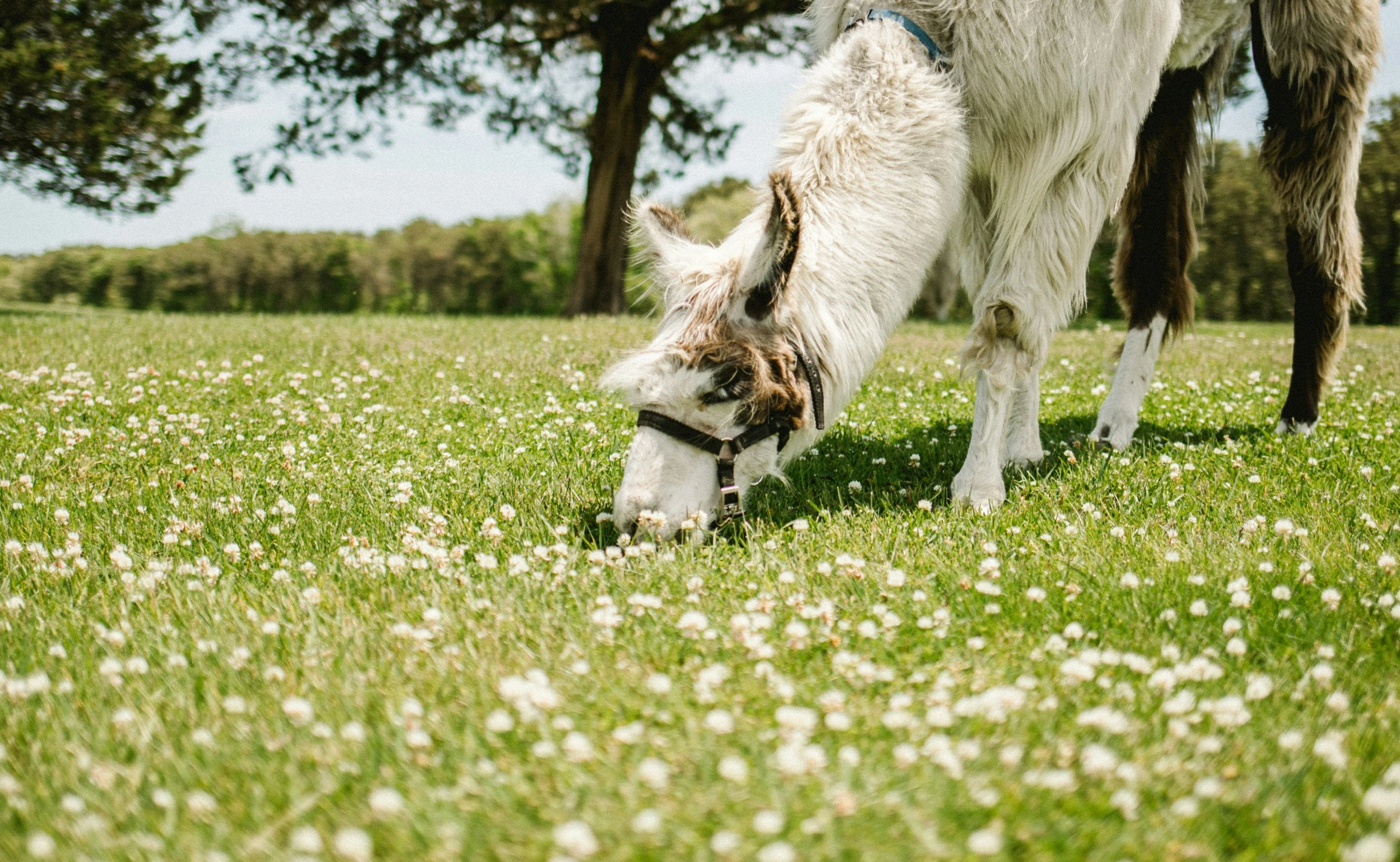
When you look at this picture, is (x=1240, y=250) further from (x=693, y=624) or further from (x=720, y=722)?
(x=720, y=722)

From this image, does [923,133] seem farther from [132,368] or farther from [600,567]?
[132,368]

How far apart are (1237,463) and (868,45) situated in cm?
300

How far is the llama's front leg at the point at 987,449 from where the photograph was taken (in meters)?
4.33

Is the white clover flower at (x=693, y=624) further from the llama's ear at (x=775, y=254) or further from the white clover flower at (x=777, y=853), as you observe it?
the llama's ear at (x=775, y=254)

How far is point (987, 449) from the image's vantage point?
441 centimetres

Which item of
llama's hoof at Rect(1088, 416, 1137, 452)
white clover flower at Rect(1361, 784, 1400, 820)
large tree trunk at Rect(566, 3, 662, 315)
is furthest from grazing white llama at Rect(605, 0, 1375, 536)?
large tree trunk at Rect(566, 3, 662, 315)

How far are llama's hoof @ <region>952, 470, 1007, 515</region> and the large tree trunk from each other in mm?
15314

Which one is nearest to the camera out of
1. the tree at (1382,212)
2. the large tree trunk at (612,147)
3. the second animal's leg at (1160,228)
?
the second animal's leg at (1160,228)

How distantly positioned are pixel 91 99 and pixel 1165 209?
25524mm

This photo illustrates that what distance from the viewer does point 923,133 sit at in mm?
3932

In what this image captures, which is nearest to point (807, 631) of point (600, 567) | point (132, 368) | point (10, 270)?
point (600, 567)

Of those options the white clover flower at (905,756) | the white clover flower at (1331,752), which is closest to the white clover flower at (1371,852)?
the white clover flower at (1331,752)

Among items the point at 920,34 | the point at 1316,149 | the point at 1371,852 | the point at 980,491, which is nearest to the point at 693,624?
the point at 1371,852

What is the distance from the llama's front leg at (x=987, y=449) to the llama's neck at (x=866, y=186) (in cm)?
74
